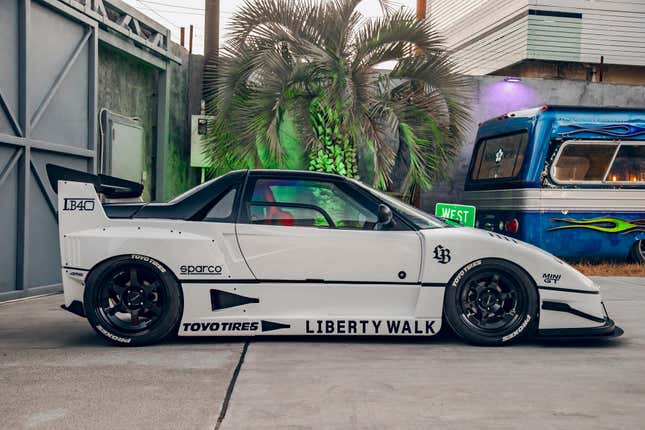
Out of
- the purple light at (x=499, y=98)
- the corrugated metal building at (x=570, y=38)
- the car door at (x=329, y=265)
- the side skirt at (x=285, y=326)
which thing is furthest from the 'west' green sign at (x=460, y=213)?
the corrugated metal building at (x=570, y=38)

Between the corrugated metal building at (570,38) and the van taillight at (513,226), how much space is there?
17.4 metres

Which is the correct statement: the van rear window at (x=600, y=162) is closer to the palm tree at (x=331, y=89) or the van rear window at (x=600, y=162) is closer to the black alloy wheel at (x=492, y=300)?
the palm tree at (x=331, y=89)

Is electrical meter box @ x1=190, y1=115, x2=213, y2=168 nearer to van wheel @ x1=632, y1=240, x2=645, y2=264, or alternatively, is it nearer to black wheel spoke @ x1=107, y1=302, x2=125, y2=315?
van wheel @ x1=632, y1=240, x2=645, y2=264

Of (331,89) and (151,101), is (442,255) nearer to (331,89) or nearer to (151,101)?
(331,89)

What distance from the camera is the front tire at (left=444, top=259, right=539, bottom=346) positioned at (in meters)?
5.14

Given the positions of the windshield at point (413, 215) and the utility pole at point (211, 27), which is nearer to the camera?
the windshield at point (413, 215)

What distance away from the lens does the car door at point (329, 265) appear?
5.14 meters

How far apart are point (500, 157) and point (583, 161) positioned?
144 cm

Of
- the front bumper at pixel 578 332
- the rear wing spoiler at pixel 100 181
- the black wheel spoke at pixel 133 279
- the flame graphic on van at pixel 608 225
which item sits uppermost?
the rear wing spoiler at pixel 100 181

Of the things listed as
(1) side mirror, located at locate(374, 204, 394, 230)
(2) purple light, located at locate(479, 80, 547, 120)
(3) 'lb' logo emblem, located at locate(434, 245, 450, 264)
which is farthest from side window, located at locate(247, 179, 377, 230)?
(2) purple light, located at locate(479, 80, 547, 120)

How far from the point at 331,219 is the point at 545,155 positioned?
23.8 ft

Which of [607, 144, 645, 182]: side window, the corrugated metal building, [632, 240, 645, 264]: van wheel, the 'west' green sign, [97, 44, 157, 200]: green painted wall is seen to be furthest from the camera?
the corrugated metal building

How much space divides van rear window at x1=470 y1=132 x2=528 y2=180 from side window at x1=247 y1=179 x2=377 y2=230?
7061mm

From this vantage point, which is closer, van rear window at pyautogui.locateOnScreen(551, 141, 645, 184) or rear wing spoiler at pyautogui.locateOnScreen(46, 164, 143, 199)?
rear wing spoiler at pyautogui.locateOnScreen(46, 164, 143, 199)
